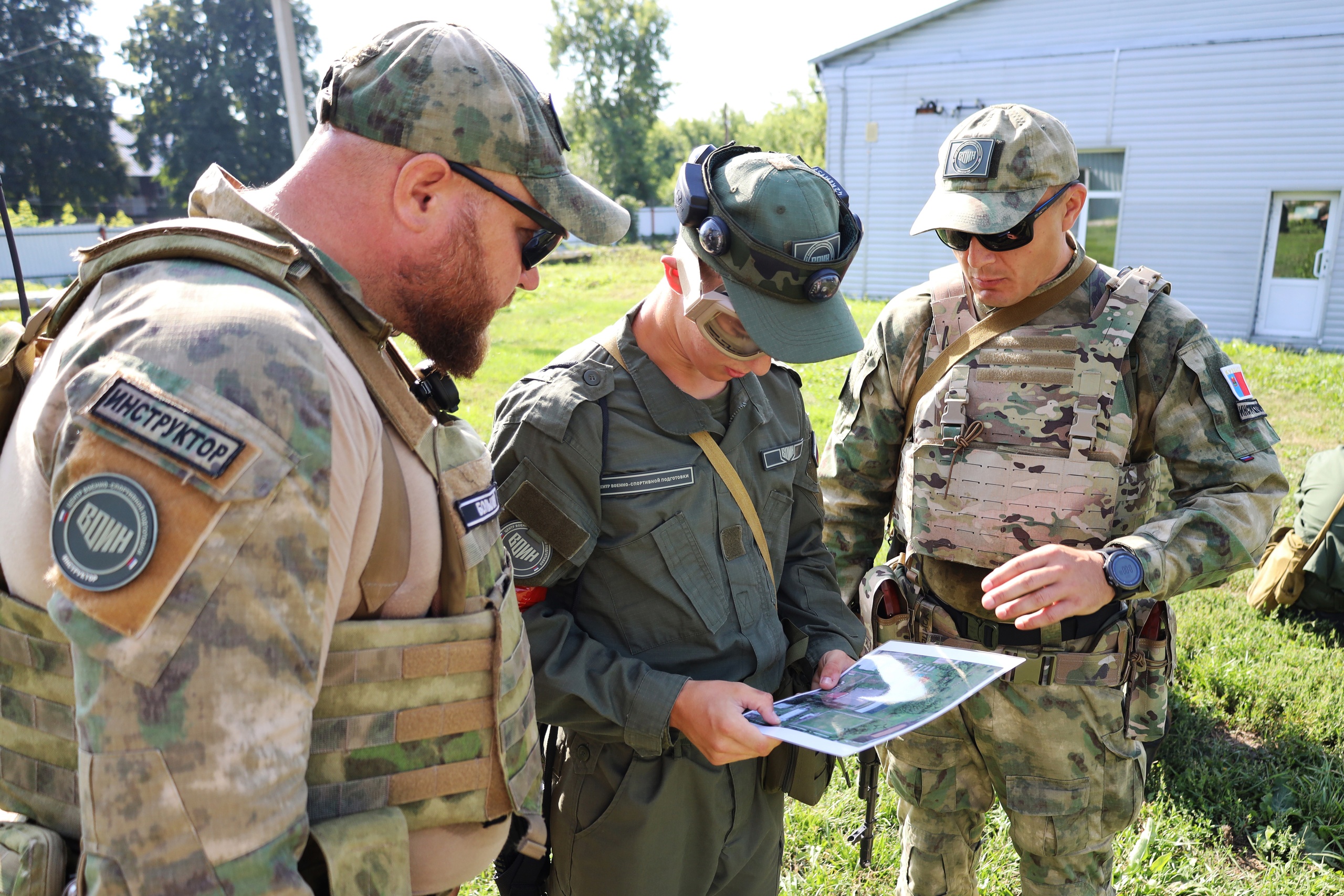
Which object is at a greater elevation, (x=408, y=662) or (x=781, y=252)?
(x=781, y=252)

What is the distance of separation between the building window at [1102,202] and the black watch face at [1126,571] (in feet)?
46.8

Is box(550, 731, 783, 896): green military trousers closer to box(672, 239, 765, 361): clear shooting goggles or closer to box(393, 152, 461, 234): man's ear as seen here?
box(672, 239, 765, 361): clear shooting goggles

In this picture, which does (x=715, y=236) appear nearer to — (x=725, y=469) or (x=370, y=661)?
(x=725, y=469)

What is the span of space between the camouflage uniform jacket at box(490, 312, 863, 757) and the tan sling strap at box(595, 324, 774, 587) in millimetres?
14

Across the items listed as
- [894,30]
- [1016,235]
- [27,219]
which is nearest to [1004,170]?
[1016,235]

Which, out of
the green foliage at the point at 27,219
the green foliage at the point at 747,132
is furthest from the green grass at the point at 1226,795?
the green foliage at the point at 747,132

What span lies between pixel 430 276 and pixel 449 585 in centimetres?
45

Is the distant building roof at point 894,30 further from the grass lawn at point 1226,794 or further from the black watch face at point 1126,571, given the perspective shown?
the black watch face at point 1126,571

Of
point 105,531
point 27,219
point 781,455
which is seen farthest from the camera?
point 27,219

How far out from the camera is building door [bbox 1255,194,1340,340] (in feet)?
44.5

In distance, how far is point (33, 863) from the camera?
1.04 metres

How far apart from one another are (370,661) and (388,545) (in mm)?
147

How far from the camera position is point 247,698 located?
0.92 m

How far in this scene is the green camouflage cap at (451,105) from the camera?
4.19 ft
